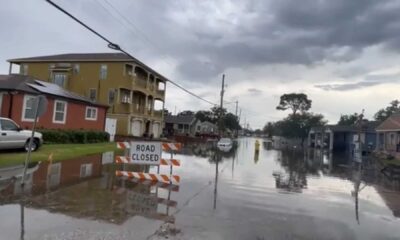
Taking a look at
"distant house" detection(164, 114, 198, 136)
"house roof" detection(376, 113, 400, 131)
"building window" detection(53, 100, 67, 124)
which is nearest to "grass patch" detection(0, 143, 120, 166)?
"building window" detection(53, 100, 67, 124)

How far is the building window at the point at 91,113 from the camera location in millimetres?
34938

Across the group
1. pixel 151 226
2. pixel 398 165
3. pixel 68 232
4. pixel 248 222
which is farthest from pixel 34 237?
pixel 398 165

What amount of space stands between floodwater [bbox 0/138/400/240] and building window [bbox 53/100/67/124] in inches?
572

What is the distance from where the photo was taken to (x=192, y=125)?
3954 inches

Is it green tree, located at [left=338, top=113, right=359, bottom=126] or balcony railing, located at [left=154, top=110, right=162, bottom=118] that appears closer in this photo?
balcony railing, located at [left=154, top=110, right=162, bottom=118]

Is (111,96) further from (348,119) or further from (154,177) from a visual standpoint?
(348,119)

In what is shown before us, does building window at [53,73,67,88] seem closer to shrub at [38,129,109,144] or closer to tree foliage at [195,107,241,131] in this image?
shrub at [38,129,109,144]

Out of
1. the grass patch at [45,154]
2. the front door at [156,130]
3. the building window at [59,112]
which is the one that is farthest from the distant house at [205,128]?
the grass patch at [45,154]

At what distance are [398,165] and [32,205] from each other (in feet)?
91.0

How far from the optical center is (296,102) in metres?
125

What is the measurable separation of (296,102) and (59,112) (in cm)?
10150

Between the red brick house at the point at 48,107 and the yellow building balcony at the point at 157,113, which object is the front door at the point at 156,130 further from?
the red brick house at the point at 48,107

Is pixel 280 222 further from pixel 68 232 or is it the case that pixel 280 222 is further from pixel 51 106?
pixel 51 106

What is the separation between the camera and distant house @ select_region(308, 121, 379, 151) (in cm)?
6231
